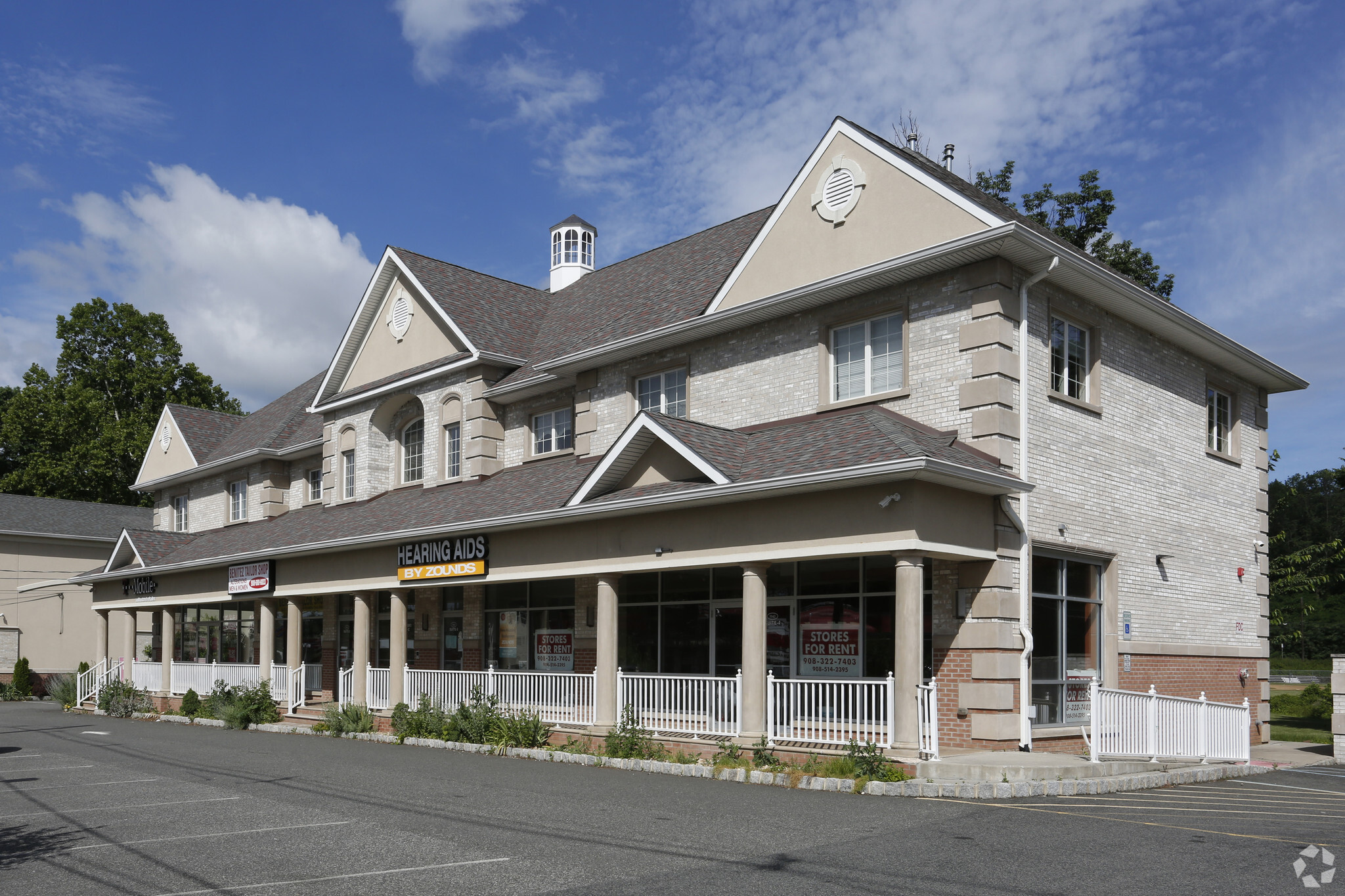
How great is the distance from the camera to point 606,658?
18.0 metres

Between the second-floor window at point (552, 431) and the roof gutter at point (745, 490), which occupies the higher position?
the second-floor window at point (552, 431)

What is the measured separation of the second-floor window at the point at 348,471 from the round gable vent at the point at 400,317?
3.54 m

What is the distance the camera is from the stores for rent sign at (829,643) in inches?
671

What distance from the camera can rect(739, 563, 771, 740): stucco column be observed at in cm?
1555

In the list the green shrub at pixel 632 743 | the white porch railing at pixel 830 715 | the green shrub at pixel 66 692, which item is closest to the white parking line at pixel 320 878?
the white porch railing at pixel 830 715

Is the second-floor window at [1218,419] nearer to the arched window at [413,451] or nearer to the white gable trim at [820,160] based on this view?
the white gable trim at [820,160]

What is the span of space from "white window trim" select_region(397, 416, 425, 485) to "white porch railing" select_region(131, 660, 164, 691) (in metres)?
9.86

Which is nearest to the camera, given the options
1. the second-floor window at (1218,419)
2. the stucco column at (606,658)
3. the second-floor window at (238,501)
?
the stucco column at (606,658)

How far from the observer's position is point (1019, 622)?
610 inches

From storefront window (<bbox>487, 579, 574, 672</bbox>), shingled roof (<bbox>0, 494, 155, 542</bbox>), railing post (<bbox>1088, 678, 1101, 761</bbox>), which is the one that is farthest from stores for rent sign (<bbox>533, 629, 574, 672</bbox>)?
shingled roof (<bbox>0, 494, 155, 542</bbox>)

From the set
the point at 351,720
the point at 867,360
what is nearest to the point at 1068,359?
the point at 867,360

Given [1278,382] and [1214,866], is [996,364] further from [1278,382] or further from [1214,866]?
[1278,382]

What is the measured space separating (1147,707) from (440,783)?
9520mm

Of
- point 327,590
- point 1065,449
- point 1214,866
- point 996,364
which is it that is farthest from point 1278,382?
point 327,590
